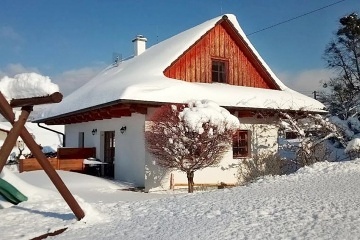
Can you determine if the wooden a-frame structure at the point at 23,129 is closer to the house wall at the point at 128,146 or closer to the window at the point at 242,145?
the house wall at the point at 128,146

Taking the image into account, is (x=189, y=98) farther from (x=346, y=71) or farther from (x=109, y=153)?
(x=346, y=71)

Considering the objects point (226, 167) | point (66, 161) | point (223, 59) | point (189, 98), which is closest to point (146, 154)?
point (189, 98)

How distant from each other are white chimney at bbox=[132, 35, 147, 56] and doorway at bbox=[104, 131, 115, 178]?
694cm

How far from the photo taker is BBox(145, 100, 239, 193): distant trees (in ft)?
35.3

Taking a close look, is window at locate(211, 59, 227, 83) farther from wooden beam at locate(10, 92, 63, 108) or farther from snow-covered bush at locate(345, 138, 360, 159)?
wooden beam at locate(10, 92, 63, 108)

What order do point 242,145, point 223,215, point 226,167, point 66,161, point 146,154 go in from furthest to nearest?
point 66,161 → point 242,145 → point 226,167 → point 146,154 → point 223,215

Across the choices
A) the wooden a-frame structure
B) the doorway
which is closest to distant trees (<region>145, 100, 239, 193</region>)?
the doorway

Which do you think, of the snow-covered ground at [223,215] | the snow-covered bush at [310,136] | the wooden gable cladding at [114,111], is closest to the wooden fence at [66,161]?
the wooden gable cladding at [114,111]

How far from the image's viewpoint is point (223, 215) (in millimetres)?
5488

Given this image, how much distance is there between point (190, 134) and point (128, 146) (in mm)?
3060

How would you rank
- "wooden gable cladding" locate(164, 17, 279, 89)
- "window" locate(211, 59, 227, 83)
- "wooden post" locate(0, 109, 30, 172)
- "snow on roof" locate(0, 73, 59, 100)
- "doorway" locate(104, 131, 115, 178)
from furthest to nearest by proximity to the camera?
"window" locate(211, 59, 227, 83) → "doorway" locate(104, 131, 115, 178) → "wooden gable cladding" locate(164, 17, 279, 89) → "snow on roof" locate(0, 73, 59, 100) → "wooden post" locate(0, 109, 30, 172)

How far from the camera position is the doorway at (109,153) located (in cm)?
1501

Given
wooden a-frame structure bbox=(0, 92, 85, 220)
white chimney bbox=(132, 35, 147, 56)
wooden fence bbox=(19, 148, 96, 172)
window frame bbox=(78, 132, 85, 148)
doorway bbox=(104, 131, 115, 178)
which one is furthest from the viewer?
white chimney bbox=(132, 35, 147, 56)

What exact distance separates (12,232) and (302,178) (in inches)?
221
